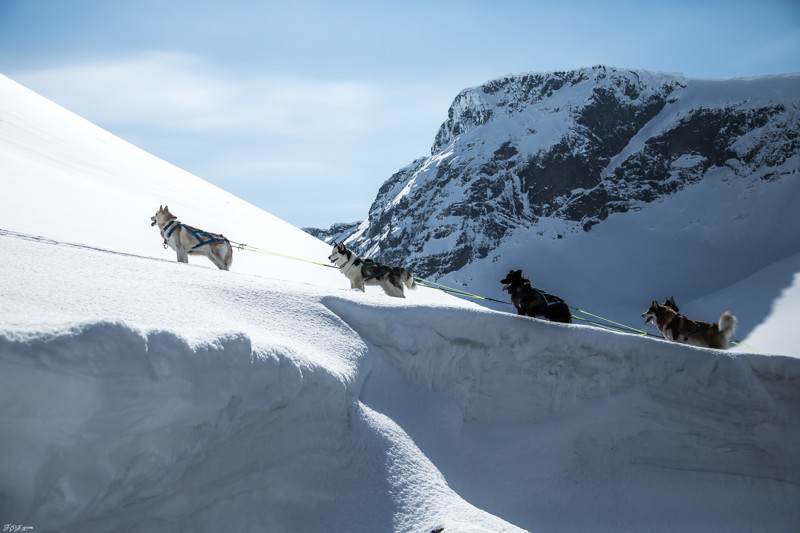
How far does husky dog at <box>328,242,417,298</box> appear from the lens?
38.6ft

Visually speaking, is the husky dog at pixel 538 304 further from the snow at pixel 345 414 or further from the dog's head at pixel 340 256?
the dog's head at pixel 340 256

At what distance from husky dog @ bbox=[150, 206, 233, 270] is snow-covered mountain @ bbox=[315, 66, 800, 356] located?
175 ft

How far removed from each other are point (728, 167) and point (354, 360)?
290 feet

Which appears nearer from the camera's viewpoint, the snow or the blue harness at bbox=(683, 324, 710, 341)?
the snow

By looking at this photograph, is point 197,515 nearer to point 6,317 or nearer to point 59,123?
point 6,317

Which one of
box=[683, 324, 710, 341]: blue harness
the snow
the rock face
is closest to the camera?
the snow

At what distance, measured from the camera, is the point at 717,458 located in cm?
809

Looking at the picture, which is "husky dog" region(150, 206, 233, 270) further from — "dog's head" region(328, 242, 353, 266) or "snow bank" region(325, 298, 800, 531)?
"snow bank" region(325, 298, 800, 531)

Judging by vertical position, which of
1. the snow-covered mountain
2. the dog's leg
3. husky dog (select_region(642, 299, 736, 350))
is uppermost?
the snow-covered mountain

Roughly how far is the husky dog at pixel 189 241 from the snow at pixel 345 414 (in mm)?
2068

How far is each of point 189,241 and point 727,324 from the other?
970 cm

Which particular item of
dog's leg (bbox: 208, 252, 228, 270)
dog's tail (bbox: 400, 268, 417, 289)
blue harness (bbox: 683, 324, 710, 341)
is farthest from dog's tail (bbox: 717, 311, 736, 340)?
dog's leg (bbox: 208, 252, 228, 270)

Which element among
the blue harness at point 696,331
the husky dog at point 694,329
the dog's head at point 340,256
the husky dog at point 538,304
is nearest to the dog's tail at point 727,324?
the husky dog at point 694,329

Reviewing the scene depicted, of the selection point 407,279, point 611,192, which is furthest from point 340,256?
point 611,192
